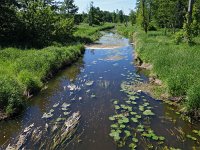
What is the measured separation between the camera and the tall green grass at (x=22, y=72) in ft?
41.1

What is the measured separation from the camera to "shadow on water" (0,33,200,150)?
10.2 meters

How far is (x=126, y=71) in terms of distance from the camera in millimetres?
21938

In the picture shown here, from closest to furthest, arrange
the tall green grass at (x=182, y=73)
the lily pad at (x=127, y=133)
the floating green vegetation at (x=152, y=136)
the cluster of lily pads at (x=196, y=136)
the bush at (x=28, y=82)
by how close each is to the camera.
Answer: the floating green vegetation at (x=152, y=136) < the cluster of lily pads at (x=196, y=136) < the lily pad at (x=127, y=133) < the tall green grass at (x=182, y=73) < the bush at (x=28, y=82)

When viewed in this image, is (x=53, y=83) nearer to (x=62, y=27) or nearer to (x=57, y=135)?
(x=57, y=135)

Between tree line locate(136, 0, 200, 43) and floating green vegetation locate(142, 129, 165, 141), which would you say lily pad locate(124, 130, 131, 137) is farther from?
tree line locate(136, 0, 200, 43)

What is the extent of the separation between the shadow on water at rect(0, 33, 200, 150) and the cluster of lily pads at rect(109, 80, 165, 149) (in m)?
0.20

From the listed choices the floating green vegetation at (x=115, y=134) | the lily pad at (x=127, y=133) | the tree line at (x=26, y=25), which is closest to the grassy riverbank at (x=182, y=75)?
the lily pad at (x=127, y=133)

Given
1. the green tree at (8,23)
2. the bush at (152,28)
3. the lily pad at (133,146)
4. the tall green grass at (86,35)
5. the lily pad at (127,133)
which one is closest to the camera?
the lily pad at (133,146)

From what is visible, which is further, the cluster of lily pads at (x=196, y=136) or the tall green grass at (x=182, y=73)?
the tall green grass at (x=182, y=73)

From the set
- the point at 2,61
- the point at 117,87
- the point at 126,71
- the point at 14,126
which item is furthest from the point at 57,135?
the point at 126,71

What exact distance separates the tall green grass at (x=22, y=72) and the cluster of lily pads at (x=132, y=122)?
4.73m

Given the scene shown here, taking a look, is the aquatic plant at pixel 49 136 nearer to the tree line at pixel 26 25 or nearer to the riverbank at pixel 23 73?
the riverbank at pixel 23 73

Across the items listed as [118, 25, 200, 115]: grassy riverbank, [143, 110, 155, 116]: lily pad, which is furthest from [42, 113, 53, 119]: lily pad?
[118, 25, 200, 115]: grassy riverbank

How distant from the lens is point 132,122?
11734 mm
